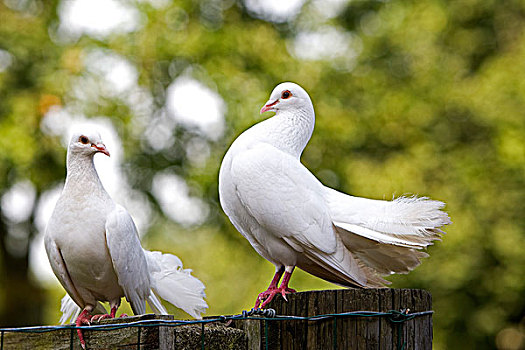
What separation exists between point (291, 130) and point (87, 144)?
4.31ft

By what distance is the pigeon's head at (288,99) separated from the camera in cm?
437

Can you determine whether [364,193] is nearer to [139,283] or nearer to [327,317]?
[139,283]

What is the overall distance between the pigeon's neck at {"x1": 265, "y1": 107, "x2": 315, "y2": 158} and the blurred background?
21.6ft

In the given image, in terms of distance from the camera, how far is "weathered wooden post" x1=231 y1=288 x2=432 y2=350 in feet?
8.37

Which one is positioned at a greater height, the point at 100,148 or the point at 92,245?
the point at 100,148

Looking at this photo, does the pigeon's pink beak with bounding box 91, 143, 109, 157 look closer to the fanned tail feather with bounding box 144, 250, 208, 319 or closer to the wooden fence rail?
the fanned tail feather with bounding box 144, 250, 208, 319

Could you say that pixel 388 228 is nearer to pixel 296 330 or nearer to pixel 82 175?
pixel 296 330

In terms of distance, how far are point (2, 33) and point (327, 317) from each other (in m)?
10.8

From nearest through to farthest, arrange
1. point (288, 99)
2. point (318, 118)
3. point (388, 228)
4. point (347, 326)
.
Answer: point (347, 326), point (388, 228), point (288, 99), point (318, 118)

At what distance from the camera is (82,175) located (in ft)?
13.3

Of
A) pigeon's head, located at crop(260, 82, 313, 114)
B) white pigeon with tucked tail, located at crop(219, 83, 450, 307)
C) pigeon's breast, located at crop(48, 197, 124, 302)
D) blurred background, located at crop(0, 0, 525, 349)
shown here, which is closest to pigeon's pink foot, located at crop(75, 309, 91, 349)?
pigeon's breast, located at crop(48, 197, 124, 302)

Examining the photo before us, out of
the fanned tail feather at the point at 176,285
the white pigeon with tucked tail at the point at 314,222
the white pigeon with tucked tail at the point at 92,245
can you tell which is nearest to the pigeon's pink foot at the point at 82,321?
the white pigeon with tucked tail at the point at 92,245

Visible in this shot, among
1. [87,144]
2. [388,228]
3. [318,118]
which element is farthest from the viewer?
[318,118]

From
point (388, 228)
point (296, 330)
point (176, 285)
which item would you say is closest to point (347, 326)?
point (296, 330)
